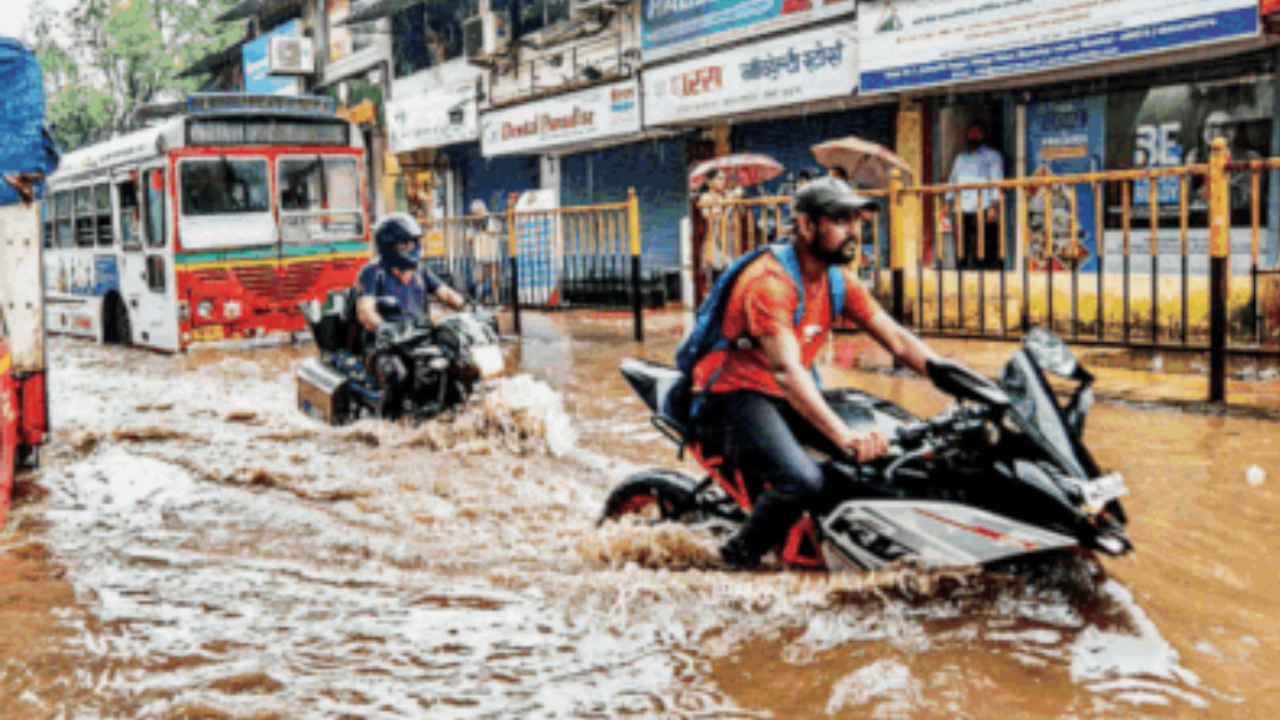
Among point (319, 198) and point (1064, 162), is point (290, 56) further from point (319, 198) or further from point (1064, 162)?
point (1064, 162)

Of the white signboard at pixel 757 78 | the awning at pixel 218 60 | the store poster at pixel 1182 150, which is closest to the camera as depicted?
the store poster at pixel 1182 150

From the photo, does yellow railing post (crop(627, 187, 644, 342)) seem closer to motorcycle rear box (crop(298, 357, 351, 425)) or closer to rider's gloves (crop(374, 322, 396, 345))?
motorcycle rear box (crop(298, 357, 351, 425))

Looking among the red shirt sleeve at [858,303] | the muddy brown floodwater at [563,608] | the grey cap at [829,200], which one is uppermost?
the grey cap at [829,200]

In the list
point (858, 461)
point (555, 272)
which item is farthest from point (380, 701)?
point (555, 272)

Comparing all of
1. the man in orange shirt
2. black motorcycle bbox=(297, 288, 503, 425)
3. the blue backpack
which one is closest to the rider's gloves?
black motorcycle bbox=(297, 288, 503, 425)

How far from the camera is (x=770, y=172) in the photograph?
15523 millimetres

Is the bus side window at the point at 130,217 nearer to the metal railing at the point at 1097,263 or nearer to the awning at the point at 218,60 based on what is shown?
the metal railing at the point at 1097,263

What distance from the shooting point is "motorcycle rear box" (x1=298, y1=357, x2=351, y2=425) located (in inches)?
336

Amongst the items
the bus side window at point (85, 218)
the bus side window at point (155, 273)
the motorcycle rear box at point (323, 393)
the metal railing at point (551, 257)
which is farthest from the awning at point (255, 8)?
the motorcycle rear box at point (323, 393)

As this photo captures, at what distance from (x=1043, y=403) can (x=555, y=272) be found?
12.4m

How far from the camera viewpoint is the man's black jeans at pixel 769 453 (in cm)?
382

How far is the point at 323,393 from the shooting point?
343 inches

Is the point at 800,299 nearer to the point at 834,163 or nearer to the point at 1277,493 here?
the point at 1277,493

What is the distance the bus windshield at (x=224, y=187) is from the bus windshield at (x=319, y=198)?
0.84ft
